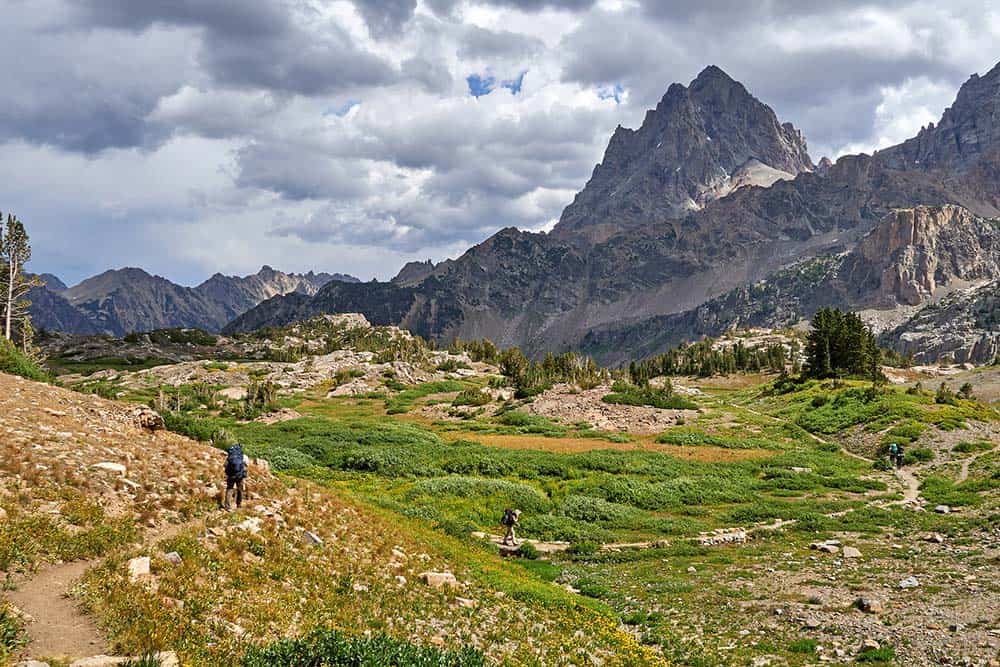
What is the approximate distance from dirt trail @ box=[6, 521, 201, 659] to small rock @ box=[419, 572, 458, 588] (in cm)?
798

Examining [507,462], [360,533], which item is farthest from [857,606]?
[507,462]

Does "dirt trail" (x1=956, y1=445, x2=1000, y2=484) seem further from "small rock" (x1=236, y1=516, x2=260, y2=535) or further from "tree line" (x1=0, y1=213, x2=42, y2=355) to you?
"tree line" (x1=0, y1=213, x2=42, y2=355)

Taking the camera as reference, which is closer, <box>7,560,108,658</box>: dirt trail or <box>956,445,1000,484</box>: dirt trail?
<box>7,560,108,658</box>: dirt trail

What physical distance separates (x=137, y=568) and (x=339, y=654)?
468cm

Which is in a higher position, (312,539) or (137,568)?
(137,568)

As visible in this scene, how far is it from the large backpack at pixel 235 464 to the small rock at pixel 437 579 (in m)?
5.65

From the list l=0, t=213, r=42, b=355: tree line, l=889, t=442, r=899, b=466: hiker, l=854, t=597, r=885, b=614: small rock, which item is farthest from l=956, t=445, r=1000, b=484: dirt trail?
l=0, t=213, r=42, b=355: tree line

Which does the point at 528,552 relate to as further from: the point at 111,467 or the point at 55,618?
the point at 55,618

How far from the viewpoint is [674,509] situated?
111 ft

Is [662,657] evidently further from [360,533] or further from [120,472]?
[120,472]

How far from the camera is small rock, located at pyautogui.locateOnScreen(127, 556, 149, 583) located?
10531mm

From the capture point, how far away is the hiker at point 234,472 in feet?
51.3

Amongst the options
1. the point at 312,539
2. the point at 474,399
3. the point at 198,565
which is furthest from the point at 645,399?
the point at 198,565

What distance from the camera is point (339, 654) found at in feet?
28.9
